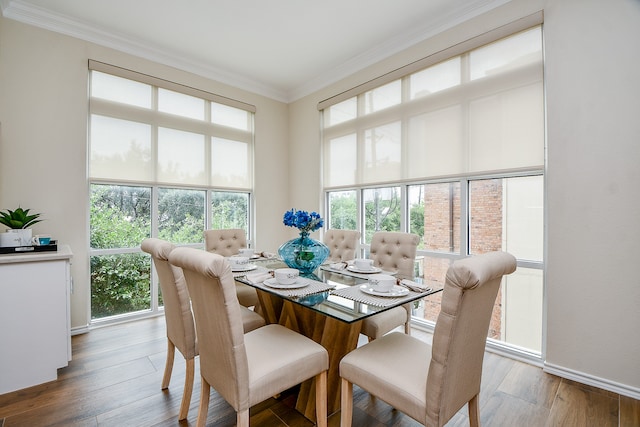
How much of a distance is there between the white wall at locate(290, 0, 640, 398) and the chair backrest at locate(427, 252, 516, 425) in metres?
1.30

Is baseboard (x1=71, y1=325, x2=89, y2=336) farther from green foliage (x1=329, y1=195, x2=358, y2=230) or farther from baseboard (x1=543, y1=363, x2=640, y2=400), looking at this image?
baseboard (x1=543, y1=363, x2=640, y2=400)

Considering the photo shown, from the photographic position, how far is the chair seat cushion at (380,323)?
6.25ft

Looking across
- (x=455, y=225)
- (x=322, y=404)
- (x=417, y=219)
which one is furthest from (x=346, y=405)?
(x=417, y=219)

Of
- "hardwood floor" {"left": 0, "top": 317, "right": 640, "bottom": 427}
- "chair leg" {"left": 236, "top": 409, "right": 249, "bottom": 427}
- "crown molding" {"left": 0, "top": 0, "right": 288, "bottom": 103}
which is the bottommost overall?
"hardwood floor" {"left": 0, "top": 317, "right": 640, "bottom": 427}

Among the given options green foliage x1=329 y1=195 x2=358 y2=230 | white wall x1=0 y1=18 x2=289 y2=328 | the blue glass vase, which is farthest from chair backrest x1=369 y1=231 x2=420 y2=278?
white wall x1=0 y1=18 x2=289 y2=328

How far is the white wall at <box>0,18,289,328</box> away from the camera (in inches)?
100.0

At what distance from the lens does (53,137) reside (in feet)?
8.96

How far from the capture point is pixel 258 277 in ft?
6.19

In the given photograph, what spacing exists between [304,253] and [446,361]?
1.19 metres

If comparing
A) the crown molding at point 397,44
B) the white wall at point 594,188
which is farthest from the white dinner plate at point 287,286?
the crown molding at point 397,44

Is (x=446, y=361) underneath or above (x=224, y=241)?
underneath

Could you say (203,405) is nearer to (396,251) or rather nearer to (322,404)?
(322,404)

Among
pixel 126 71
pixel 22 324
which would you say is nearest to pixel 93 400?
pixel 22 324

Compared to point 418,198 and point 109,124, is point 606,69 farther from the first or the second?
point 109,124
